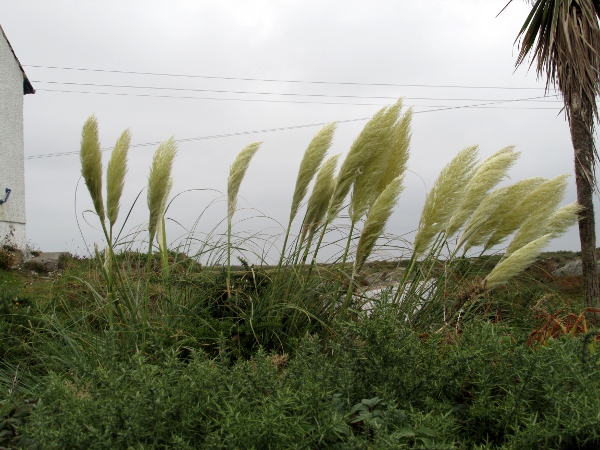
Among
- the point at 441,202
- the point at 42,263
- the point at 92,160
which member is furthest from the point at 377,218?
the point at 42,263

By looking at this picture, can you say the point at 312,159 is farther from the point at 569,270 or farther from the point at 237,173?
the point at 569,270

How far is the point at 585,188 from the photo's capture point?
852 centimetres

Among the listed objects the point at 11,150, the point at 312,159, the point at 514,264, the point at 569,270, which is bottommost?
the point at 569,270

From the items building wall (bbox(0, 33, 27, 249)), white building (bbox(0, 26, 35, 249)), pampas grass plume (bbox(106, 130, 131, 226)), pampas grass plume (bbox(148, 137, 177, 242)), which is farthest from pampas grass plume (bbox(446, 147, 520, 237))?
building wall (bbox(0, 33, 27, 249))

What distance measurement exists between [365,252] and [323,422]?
1868 mm

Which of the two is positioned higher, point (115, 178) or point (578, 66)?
point (578, 66)

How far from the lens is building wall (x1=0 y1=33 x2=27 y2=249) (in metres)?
17.7

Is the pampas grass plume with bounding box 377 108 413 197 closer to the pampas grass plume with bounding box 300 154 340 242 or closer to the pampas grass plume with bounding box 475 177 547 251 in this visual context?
the pampas grass plume with bounding box 300 154 340 242

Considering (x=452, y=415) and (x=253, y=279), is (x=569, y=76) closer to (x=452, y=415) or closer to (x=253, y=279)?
(x=253, y=279)

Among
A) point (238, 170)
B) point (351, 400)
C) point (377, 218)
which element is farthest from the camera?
point (238, 170)

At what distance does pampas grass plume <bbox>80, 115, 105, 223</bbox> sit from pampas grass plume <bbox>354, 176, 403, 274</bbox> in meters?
1.64

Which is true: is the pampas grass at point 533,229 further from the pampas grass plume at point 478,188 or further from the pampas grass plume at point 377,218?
the pampas grass plume at point 377,218

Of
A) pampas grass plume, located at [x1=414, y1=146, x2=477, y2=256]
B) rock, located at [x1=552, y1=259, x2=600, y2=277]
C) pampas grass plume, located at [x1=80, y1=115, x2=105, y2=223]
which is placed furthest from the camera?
rock, located at [x1=552, y1=259, x2=600, y2=277]

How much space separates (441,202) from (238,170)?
4.44 ft
